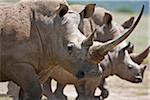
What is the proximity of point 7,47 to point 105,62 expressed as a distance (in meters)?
3.16

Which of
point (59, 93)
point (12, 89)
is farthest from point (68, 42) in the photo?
point (59, 93)

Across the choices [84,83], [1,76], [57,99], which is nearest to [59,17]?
[1,76]

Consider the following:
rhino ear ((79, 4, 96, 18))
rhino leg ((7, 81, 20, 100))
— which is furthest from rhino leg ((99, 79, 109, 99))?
rhino ear ((79, 4, 96, 18))

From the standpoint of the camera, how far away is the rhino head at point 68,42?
10258 millimetres

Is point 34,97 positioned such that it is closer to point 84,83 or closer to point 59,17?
point 59,17

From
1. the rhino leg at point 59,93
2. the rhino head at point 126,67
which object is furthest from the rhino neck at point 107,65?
the rhino leg at point 59,93

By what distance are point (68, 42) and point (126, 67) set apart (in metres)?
3.34

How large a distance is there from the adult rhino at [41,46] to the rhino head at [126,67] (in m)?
2.78

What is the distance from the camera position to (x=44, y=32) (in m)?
10.7

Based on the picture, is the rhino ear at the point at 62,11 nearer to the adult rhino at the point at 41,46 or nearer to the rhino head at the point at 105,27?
the adult rhino at the point at 41,46

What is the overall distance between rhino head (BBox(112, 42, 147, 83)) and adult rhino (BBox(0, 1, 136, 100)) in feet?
9.14

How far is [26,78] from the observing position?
10508 mm

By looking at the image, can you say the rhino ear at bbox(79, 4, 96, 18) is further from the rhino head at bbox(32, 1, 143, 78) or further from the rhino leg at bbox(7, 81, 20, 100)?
the rhino leg at bbox(7, 81, 20, 100)

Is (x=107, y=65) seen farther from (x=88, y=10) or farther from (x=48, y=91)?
(x=88, y=10)
